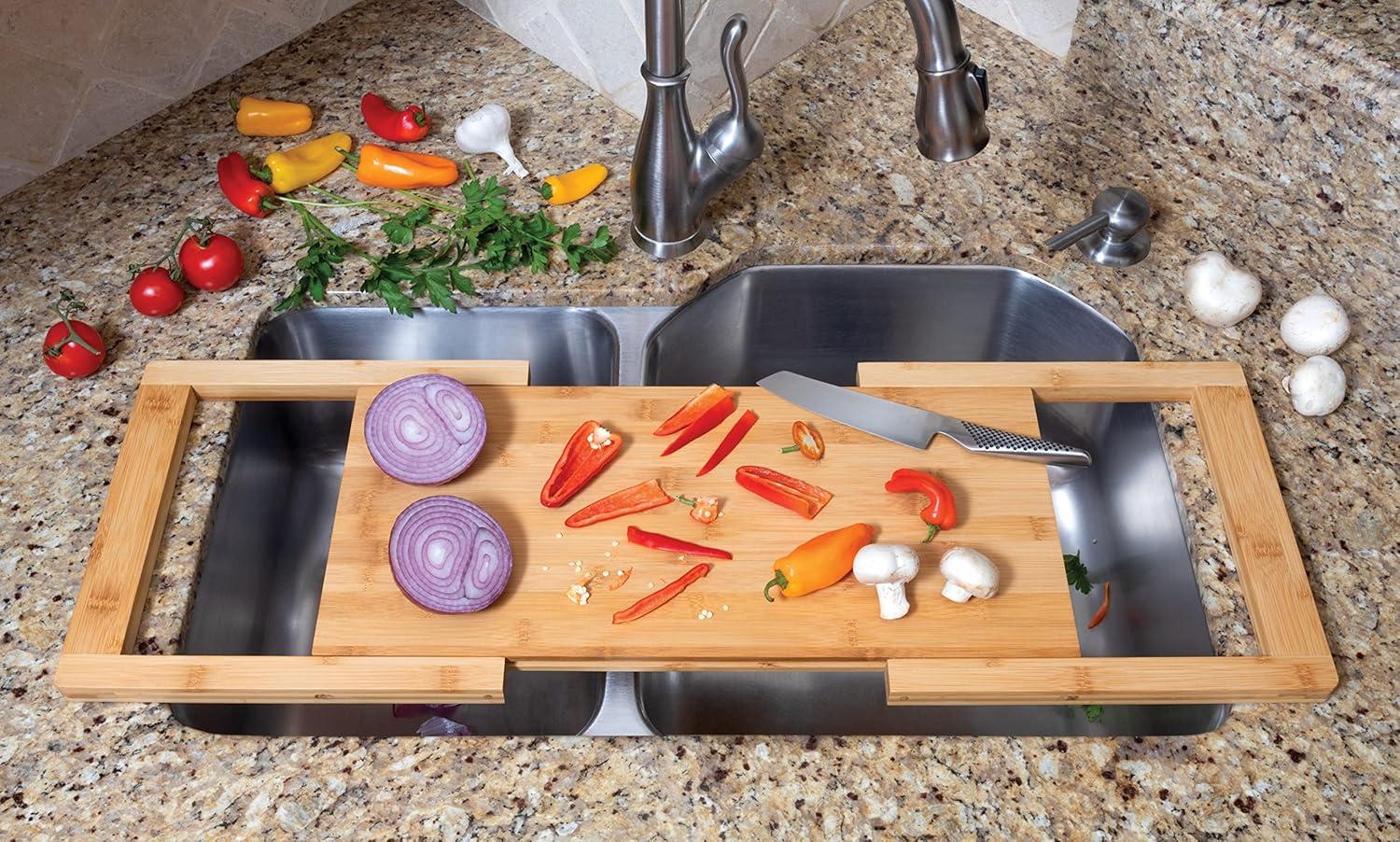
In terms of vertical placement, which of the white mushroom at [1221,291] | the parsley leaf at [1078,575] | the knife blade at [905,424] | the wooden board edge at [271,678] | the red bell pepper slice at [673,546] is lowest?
the parsley leaf at [1078,575]

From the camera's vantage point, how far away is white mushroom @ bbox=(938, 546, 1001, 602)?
101 cm

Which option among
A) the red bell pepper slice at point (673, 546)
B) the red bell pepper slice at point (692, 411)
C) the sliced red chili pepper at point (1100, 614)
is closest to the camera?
the red bell pepper slice at point (673, 546)

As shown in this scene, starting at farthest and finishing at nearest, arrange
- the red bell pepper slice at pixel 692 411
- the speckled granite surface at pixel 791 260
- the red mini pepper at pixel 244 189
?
the red mini pepper at pixel 244 189 < the red bell pepper slice at pixel 692 411 < the speckled granite surface at pixel 791 260

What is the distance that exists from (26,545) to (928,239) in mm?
1039

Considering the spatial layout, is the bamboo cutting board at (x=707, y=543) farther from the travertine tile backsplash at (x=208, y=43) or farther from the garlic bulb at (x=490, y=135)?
the travertine tile backsplash at (x=208, y=43)

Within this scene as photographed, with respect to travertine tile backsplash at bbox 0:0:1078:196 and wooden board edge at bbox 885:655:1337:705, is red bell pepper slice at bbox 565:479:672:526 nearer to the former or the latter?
wooden board edge at bbox 885:655:1337:705

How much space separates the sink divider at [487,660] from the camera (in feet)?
3.23

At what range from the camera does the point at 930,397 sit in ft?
3.93

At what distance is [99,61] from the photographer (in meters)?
1.44

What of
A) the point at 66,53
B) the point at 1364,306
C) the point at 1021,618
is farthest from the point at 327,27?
the point at 1364,306

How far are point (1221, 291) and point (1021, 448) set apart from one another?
1.14ft

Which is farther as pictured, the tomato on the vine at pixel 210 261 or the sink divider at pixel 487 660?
the tomato on the vine at pixel 210 261

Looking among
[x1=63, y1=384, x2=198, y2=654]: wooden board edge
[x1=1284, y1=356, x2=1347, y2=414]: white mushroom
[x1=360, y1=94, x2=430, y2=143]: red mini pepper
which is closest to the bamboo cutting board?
[x1=63, y1=384, x2=198, y2=654]: wooden board edge

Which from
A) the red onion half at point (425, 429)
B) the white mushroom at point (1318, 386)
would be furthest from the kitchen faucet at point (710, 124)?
the white mushroom at point (1318, 386)
